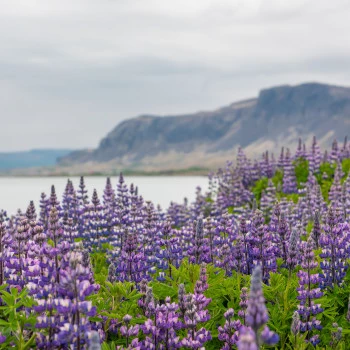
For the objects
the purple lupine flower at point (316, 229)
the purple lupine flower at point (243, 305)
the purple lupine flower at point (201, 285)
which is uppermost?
the purple lupine flower at point (316, 229)

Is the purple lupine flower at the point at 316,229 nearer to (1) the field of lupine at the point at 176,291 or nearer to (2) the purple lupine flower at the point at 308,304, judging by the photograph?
(1) the field of lupine at the point at 176,291

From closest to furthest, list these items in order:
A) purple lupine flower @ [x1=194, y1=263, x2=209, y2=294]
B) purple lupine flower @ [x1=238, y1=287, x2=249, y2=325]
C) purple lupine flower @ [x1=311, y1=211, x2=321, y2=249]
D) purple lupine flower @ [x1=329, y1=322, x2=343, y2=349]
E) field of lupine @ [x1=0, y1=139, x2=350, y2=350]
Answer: field of lupine @ [x1=0, y1=139, x2=350, y2=350] → purple lupine flower @ [x1=329, y1=322, x2=343, y2=349] → purple lupine flower @ [x1=238, y1=287, x2=249, y2=325] → purple lupine flower @ [x1=194, y1=263, x2=209, y2=294] → purple lupine flower @ [x1=311, y1=211, x2=321, y2=249]

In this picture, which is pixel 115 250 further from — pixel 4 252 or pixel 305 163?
pixel 305 163

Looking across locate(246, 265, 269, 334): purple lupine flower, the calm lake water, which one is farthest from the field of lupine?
the calm lake water

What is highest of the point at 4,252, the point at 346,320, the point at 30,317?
the point at 4,252

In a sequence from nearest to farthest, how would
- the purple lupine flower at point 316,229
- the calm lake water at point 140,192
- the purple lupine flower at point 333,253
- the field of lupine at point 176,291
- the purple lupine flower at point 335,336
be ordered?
the field of lupine at point 176,291 < the purple lupine flower at point 335,336 < the purple lupine flower at point 333,253 < the purple lupine flower at point 316,229 < the calm lake water at point 140,192

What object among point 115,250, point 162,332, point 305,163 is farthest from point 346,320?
point 305,163

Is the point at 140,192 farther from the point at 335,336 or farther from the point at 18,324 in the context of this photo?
the point at 18,324

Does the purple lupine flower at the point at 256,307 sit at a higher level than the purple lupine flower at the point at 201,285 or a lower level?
higher

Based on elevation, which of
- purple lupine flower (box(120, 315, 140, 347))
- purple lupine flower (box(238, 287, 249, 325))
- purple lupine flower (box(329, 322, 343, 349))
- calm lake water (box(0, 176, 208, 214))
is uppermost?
purple lupine flower (box(238, 287, 249, 325))

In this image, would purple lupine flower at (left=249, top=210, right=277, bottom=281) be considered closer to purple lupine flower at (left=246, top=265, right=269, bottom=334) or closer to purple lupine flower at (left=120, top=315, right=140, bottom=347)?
purple lupine flower at (left=120, top=315, right=140, bottom=347)

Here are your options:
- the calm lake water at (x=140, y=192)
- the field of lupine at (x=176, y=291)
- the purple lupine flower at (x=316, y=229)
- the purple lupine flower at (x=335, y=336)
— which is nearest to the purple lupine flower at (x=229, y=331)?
the field of lupine at (x=176, y=291)

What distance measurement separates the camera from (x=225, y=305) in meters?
7.91

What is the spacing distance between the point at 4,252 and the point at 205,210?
51.8 feet
